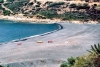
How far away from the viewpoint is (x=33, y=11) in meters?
97.9

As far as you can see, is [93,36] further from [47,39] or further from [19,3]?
[19,3]

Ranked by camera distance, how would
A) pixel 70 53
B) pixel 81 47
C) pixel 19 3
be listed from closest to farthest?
pixel 70 53 < pixel 81 47 < pixel 19 3

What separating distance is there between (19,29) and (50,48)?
90.4ft

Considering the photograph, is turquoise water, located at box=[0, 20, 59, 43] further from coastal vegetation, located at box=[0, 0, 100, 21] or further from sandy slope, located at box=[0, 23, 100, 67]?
coastal vegetation, located at box=[0, 0, 100, 21]

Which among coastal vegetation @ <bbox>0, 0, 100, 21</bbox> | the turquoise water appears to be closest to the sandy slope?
the turquoise water

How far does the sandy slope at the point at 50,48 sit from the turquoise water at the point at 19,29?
241 inches

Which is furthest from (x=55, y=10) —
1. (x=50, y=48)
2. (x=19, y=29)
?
(x=50, y=48)

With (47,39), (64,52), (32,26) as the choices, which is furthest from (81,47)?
(32,26)

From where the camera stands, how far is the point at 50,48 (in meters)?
54.4

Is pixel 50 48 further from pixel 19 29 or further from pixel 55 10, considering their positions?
pixel 55 10

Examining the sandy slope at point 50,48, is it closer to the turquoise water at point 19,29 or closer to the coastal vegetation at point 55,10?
the turquoise water at point 19,29

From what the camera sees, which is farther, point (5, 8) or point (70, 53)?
point (5, 8)

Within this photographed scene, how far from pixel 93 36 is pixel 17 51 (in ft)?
66.1

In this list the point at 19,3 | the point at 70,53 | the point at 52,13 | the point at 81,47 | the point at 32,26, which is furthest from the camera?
the point at 19,3
